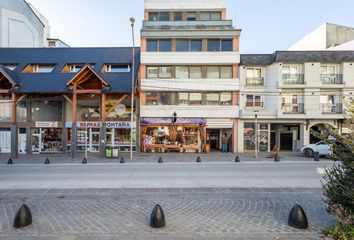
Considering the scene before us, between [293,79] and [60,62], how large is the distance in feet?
81.8

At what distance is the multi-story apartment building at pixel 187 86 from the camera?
898 inches

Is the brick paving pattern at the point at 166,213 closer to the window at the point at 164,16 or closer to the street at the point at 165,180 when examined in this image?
the street at the point at 165,180

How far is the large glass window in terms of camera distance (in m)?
22.8

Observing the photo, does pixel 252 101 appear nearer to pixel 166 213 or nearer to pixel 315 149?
pixel 315 149

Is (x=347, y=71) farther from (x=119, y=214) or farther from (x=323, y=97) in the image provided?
(x=119, y=214)

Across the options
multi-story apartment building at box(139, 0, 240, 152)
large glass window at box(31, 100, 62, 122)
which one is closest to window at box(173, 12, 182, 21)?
multi-story apartment building at box(139, 0, 240, 152)

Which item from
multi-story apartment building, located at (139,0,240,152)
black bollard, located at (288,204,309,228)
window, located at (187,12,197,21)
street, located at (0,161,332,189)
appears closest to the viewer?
black bollard, located at (288,204,309,228)

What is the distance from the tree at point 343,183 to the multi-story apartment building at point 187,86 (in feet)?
59.2

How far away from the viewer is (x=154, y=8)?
2558cm

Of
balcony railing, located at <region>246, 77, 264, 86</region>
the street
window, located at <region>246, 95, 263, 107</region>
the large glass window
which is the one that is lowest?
the street

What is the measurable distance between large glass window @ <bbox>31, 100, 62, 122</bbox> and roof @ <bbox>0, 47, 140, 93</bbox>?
7.28 feet

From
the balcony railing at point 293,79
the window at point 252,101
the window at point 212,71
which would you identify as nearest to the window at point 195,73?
the window at point 212,71

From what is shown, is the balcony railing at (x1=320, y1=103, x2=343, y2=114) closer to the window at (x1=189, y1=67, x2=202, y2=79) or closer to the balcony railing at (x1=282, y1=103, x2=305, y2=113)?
the balcony railing at (x1=282, y1=103, x2=305, y2=113)

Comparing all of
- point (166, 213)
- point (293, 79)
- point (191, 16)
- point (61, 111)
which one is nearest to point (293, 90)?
point (293, 79)
